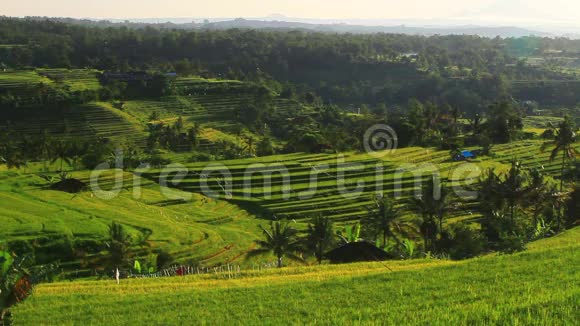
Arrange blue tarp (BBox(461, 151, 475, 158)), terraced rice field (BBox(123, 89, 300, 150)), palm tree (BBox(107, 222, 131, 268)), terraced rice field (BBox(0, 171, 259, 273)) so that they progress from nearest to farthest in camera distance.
Answer: palm tree (BBox(107, 222, 131, 268)) → terraced rice field (BBox(0, 171, 259, 273)) → blue tarp (BBox(461, 151, 475, 158)) → terraced rice field (BBox(123, 89, 300, 150))

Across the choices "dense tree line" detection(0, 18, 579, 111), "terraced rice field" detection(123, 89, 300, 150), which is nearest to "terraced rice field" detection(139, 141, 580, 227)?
"terraced rice field" detection(123, 89, 300, 150)

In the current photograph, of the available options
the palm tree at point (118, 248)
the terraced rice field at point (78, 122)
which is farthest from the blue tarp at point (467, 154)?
the terraced rice field at point (78, 122)

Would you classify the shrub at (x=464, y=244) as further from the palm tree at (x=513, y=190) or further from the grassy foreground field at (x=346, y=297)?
the grassy foreground field at (x=346, y=297)

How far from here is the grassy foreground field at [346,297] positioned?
14086 mm

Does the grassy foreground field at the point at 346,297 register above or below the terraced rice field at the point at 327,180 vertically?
above

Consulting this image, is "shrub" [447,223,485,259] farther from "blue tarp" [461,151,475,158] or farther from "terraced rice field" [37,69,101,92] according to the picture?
"terraced rice field" [37,69,101,92]

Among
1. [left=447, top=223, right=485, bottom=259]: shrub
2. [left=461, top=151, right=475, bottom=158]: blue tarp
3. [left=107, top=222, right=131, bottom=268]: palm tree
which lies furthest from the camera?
[left=461, top=151, right=475, bottom=158]: blue tarp

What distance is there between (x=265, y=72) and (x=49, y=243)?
148m

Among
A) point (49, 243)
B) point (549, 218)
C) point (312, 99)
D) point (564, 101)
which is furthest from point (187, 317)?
point (564, 101)

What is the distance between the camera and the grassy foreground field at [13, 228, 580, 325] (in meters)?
14.1

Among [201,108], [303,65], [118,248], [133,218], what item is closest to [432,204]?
[118,248]

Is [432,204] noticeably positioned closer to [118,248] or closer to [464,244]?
[464,244]

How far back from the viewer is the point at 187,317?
672 inches

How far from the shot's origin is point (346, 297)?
60.1ft
